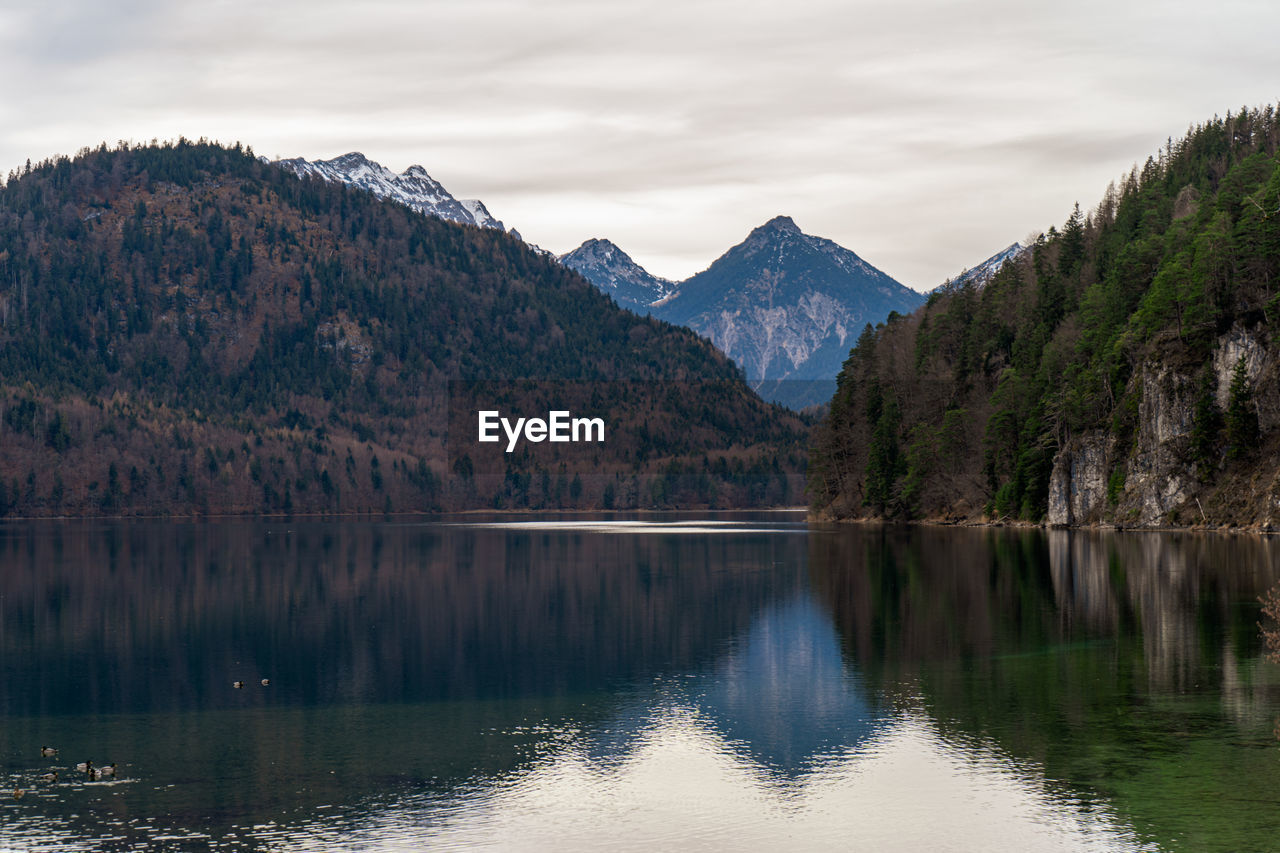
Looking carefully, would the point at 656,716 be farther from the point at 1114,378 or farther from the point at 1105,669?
the point at 1114,378

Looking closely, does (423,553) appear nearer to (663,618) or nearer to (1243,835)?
(663,618)

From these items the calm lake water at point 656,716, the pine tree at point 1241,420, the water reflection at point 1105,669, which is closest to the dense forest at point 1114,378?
the pine tree at point 1241,420

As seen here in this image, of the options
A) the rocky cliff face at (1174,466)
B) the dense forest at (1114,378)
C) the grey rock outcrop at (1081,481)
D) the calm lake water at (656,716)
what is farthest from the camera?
the grey rock outcrop at (1081,481)

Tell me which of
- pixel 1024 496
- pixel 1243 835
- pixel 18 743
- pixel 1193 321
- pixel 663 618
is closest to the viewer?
pixel 1243 835

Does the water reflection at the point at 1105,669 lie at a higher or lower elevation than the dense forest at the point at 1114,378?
lower

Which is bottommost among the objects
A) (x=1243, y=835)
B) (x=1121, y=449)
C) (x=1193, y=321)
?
(x=1243, y=835)

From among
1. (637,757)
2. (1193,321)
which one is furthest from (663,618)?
(1193,321)

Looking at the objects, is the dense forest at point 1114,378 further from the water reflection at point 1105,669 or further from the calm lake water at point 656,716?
the calm lake water at point 656,716
